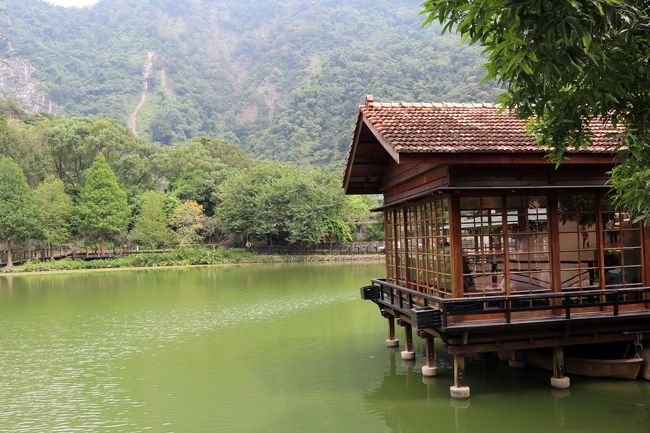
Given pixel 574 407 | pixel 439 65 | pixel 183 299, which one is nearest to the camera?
pixel 574 407

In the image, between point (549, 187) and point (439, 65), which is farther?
point (439, 65)

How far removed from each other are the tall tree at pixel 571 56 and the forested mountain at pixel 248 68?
84.7 m

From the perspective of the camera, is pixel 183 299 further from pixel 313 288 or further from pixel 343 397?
pixel 343 397

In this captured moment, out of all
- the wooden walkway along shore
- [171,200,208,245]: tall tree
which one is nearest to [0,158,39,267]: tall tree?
the wooden walkway along shore

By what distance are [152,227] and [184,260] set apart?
537cm

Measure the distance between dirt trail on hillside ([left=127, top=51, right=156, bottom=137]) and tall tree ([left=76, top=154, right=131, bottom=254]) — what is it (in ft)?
218

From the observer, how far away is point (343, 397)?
10.3 metres

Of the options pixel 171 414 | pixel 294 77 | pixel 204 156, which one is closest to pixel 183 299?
pixel 171 414

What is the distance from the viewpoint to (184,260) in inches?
1884

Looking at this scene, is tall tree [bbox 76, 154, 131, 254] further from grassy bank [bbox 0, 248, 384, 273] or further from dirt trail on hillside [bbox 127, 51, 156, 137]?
dirt trail on hillside [bbox 127, 51, 156, 137]

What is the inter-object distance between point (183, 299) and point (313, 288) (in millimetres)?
6163

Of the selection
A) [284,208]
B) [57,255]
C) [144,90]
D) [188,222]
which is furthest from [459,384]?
[144,90]

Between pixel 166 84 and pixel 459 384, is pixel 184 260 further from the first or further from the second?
pixel 166 84

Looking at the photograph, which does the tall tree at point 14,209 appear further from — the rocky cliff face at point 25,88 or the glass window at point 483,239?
the rocky cliff face at point 25,88
